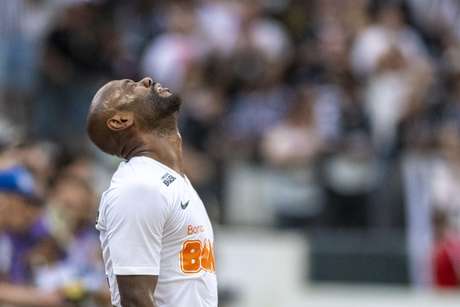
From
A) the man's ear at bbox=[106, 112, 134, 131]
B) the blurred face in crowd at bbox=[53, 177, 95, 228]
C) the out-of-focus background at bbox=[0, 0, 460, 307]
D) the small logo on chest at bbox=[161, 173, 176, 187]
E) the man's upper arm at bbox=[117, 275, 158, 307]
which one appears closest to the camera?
the man's upper arm at bbox=[117, 275, 158, 307]

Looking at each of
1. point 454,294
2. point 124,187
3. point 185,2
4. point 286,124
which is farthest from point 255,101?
point 124,187

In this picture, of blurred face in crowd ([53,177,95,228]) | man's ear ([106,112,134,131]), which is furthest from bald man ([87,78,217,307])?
blurred face in crowd ([53,177,95,228])

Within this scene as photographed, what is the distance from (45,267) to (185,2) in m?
6.90

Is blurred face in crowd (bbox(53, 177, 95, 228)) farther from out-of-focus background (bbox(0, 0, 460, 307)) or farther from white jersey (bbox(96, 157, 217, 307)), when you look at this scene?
white jersey (bbox(96, 157, 217, 307))

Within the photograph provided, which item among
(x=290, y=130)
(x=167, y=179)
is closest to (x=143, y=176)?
(x=167, y=179)

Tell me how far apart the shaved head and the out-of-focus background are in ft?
22.9

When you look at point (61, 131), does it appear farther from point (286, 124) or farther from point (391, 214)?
point (391, 214)

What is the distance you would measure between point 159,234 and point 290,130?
345 inches

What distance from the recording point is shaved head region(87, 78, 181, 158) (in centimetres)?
522

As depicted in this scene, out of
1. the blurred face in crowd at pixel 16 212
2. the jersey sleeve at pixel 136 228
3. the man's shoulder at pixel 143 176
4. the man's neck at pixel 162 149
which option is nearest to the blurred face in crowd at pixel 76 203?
the blurred face in crowd at pixel 16 212

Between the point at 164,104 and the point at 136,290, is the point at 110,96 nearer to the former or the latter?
the point at 164,104

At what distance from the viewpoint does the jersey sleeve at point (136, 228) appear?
4977 mm

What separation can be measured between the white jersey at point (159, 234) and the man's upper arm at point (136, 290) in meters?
0.02

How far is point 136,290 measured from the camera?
4.97m
